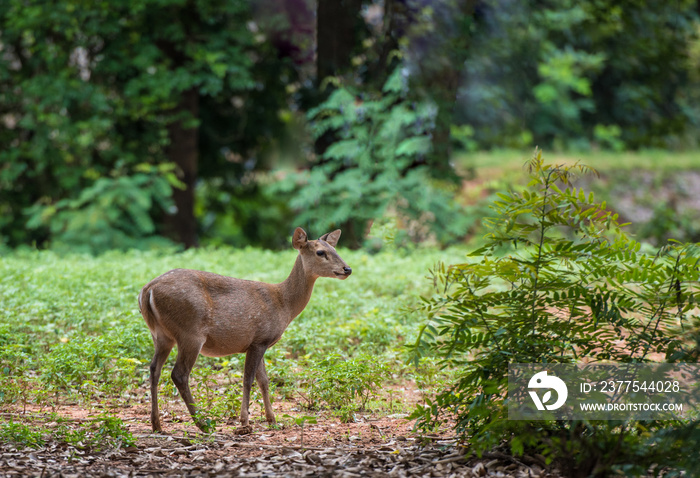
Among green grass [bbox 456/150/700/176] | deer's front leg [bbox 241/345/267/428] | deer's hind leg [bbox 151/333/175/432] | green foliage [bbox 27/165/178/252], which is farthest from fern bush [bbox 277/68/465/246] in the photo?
deer's hind leg [bbox 151/333/175/432]

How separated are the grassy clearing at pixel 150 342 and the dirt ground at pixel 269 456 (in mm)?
394

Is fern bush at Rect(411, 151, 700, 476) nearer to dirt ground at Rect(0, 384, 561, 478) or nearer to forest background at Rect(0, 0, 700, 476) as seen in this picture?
forest background at Rect(0, 0, 700, 476)

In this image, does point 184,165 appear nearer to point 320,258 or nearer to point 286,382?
point 286,382

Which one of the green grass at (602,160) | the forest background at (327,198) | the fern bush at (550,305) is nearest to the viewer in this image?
the fern bush at (550,305)

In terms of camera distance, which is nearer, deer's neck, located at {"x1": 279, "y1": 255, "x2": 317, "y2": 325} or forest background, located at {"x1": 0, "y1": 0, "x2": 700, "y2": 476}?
forest background, located at {"x1": 0, "y1": 0, "x2": 700, "y2": 476}

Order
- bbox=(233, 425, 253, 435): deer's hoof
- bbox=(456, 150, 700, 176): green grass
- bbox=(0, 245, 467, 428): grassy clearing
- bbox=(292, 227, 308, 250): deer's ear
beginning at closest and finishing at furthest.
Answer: bbox=(233, 425, 253, 435): deer's hoof < bbox=(0, 245, 467, 428): grassy clearing < bbox=(292, 227, 308, 250): deer's ear < bbox=(456, 150, 700, 176): green grass

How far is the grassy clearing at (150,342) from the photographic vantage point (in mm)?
A: 5414

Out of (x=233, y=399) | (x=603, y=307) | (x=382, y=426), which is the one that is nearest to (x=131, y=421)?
(x=233, y=399)

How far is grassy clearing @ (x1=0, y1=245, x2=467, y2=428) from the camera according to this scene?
5.41 metres

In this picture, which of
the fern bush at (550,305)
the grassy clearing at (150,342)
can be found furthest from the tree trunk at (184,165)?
the fern bush at (550,305)

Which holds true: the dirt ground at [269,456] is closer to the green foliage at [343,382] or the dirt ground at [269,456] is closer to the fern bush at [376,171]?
the green foliage at [343,382]

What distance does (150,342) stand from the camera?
624 cm

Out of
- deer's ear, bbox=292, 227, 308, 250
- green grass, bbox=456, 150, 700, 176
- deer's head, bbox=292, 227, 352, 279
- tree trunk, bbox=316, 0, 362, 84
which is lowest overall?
deer's head, bbox=292, 227, 352, 279

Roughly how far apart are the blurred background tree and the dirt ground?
23.0 ft
